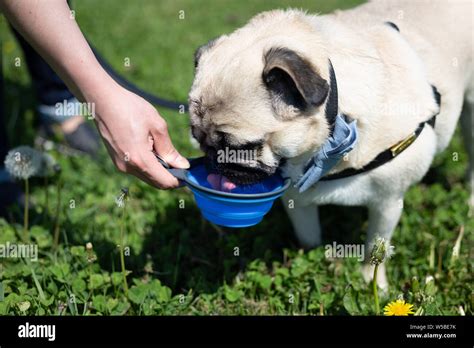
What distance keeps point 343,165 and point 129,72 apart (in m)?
3.82

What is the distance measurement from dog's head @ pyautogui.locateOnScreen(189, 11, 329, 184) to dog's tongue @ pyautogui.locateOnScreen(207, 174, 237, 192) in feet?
0.17

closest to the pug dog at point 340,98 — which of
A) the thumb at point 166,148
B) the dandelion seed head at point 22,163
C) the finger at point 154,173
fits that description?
the thumb at point 166,148

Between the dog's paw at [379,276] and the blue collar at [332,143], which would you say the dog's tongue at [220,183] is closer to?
the blue collar at [332,143]

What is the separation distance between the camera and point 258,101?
7.83 feet

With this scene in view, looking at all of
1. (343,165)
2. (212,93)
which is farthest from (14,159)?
(343,165)

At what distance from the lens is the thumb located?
2.42 metres

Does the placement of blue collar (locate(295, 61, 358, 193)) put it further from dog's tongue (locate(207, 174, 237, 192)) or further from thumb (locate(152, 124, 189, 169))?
thumb (locate(152, 124, 189, 169))

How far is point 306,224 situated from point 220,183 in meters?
0.91

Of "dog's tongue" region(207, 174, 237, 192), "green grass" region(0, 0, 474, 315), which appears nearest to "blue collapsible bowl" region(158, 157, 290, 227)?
"dog's tongue" region(207, 174, 237, 192)

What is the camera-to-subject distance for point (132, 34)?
7.05 m

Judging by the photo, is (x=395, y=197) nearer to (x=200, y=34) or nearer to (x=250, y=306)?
(x=250, y=306)

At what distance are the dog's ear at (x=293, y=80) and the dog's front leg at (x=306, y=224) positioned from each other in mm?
977

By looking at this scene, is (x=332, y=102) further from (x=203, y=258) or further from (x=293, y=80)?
(x=203, y=258)

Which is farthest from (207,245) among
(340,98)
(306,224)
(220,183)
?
(340,98)
